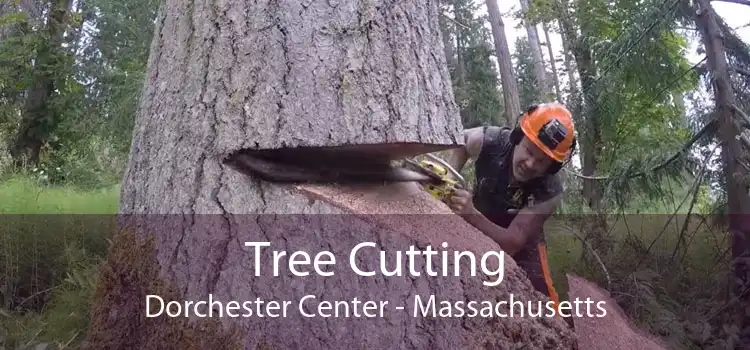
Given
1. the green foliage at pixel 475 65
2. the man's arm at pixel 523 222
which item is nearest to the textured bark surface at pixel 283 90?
the man's arm at pixel 523 222

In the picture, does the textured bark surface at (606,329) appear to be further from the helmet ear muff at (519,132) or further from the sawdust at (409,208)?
the helmet ear muff at (519,132)

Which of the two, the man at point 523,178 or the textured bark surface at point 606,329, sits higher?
the man at point 523,178

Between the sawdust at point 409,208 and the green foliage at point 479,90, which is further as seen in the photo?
the green foliage at point 479,90

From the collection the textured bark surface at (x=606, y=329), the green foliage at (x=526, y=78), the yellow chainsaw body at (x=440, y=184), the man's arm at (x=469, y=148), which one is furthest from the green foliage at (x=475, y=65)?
the yellow chainsaw body at (x=440, y=184)

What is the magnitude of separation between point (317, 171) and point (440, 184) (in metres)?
0.52

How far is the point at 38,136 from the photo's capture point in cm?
771

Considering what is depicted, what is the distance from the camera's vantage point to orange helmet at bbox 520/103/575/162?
2.34 m

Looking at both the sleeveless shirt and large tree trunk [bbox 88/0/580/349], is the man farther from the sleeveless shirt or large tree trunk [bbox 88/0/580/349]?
large tree trunk [bbox 88/0/580/349]

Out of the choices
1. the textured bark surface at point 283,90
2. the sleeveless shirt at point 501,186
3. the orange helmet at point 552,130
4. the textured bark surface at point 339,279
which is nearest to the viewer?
the textured bark surface at point 339,279

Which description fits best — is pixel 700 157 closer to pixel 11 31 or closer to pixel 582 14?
pixel 582 14

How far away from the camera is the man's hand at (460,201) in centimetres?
202

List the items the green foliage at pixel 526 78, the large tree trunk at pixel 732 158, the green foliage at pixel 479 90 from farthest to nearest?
1. the green foliage at pixel 479 90
2. the green foliage at pixel 526 78
3. the large tree trunk at pixel 732 158

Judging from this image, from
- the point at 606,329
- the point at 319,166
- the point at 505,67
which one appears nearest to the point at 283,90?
the point at 319,166

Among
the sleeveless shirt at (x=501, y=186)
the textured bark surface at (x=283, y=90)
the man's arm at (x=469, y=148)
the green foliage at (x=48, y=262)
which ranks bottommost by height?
the green foliage at (x=48, y=262)
